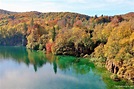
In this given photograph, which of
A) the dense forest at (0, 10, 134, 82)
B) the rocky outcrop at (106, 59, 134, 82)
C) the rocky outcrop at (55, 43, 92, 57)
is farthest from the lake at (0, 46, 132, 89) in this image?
the rocky outcrop at (55, 43, 92, 57)

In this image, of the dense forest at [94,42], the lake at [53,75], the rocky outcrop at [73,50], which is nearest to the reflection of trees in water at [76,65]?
the lake at [53,75]

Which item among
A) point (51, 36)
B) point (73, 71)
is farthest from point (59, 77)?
point (51, 36)

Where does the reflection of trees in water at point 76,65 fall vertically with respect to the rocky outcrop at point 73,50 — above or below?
below

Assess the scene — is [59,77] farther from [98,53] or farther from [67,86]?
[98,53]

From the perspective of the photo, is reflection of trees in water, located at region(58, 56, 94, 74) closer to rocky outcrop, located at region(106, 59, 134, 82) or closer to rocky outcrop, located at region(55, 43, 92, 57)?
rocky outcrop, located at region(106, 59, 134, 82)

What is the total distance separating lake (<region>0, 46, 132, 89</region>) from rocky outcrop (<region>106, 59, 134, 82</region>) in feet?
8.31

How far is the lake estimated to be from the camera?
35250mm

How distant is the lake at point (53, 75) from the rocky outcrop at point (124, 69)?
253 cm

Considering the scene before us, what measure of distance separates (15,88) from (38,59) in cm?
2714

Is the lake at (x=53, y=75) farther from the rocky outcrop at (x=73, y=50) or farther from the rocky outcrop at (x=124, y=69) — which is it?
the rocky outcrop at (x=73, y=50)

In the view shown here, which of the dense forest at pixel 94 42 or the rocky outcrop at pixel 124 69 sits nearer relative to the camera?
the rocky outcrop at pixel 124 69

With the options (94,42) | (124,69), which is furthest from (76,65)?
(94,42)

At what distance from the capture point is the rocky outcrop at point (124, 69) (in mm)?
36312

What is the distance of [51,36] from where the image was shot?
76000 millimetres
